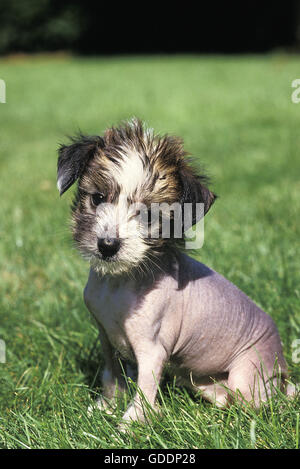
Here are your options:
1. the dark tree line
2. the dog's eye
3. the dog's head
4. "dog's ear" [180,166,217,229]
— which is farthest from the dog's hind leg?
the dark tree line

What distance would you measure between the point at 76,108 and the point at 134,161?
11.9 meters

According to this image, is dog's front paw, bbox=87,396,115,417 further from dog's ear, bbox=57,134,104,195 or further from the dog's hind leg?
dog's ear, bbox=57,134,104,195

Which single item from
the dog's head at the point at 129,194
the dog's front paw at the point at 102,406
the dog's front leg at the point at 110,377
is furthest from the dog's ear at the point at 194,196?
the dog's front paw at the point at 102,406

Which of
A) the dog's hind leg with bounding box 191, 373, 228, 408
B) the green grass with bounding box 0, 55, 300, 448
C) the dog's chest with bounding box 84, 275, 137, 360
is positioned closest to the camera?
the green grass with bounding box 0, 55, 300, 448

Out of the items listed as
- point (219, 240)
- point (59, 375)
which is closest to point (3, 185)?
point (219, 240)

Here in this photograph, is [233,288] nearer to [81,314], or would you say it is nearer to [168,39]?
[81,314]

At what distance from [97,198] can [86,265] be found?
88.0 inches

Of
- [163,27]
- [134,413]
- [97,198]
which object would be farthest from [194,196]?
[163,27]

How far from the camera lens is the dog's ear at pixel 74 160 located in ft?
9.36

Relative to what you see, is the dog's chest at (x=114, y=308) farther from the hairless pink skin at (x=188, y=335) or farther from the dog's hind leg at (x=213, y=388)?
the dog's hind leg at (x=213, y=388)

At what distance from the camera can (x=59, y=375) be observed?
3.51 metres

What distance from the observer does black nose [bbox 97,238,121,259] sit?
8.64 ft

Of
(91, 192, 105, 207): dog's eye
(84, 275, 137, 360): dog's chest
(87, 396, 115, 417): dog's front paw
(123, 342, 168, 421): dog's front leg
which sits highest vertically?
(91, 192, 105, 207): dog's eye

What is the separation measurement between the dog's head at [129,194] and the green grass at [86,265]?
0.34 metres
